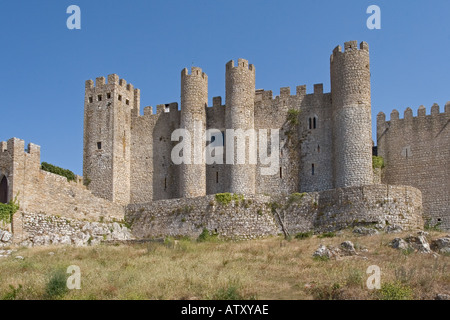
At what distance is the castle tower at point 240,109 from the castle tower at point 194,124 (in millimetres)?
1720

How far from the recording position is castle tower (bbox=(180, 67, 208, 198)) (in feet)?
116

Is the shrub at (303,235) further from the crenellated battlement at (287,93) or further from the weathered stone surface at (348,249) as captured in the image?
the crenellated battlement at (287,93)

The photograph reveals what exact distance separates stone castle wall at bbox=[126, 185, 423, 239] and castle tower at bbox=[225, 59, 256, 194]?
255cm

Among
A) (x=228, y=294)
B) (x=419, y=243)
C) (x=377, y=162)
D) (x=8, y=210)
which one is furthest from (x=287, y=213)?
(x=228, y=294)

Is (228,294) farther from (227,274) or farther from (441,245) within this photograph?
(441,245)

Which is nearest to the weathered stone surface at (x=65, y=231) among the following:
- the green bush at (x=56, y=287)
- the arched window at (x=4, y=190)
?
the arched window at (x=4, y=190)

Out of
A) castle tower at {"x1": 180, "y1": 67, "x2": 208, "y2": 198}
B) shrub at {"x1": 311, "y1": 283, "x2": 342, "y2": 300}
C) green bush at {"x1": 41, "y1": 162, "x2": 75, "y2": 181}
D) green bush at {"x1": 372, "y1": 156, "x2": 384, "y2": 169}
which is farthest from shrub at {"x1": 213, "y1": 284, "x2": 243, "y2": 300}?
green bush at {"x1": 41, "y1": 162, "x2": 75, "y2": 181}

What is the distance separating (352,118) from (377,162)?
375 cm

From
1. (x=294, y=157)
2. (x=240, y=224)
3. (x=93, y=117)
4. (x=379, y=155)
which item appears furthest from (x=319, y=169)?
(x=93, y=117)

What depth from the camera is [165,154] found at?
123ft

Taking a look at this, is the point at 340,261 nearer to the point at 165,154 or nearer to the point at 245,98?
the point at 245,98

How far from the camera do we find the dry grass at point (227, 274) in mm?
15492

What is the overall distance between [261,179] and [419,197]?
9044 millimetres

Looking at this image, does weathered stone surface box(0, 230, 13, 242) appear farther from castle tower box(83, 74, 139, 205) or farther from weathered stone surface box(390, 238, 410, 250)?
weathered stone surface box(390, 238, 410, 250)
